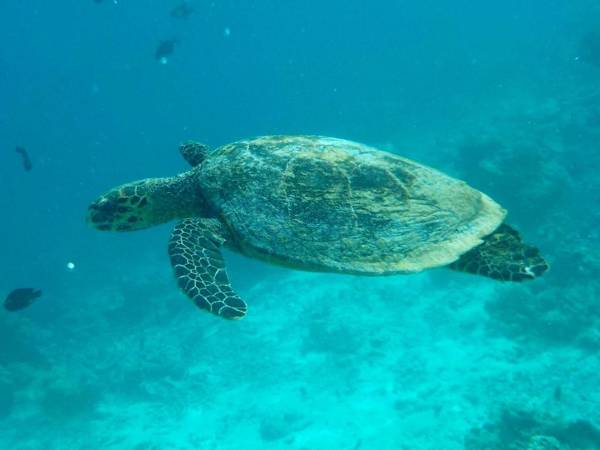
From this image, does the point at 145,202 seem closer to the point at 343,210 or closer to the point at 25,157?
the point at 343,210

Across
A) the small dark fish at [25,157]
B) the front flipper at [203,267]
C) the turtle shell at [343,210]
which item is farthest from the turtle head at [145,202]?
the small dark fish at [25,157]

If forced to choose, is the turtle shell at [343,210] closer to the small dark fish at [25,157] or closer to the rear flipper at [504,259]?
the rear flipper at [504,259]

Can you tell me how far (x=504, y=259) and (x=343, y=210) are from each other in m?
1.96

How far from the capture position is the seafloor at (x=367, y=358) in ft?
40.9

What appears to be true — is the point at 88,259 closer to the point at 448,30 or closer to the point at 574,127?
the point at 574,127

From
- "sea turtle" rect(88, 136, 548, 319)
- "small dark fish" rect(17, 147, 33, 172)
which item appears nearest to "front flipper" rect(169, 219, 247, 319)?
"sea turtle" rect(88, 136, 548, 319)

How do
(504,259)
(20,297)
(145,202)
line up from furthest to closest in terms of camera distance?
(20,297) → (145,202) → (504,259)

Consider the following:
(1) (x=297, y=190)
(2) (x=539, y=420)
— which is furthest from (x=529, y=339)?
(1) (x=297, y=190)

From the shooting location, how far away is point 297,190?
508cm

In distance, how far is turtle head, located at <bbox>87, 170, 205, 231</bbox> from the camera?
6.11 m

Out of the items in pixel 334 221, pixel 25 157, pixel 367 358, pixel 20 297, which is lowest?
pixel 20 297

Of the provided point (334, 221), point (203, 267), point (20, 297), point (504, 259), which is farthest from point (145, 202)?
point (20, 297)

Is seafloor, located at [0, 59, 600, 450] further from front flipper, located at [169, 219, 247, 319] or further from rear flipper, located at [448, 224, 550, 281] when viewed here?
front flipper, located at [169, 219, 247, 319]

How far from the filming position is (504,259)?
5.04 m
